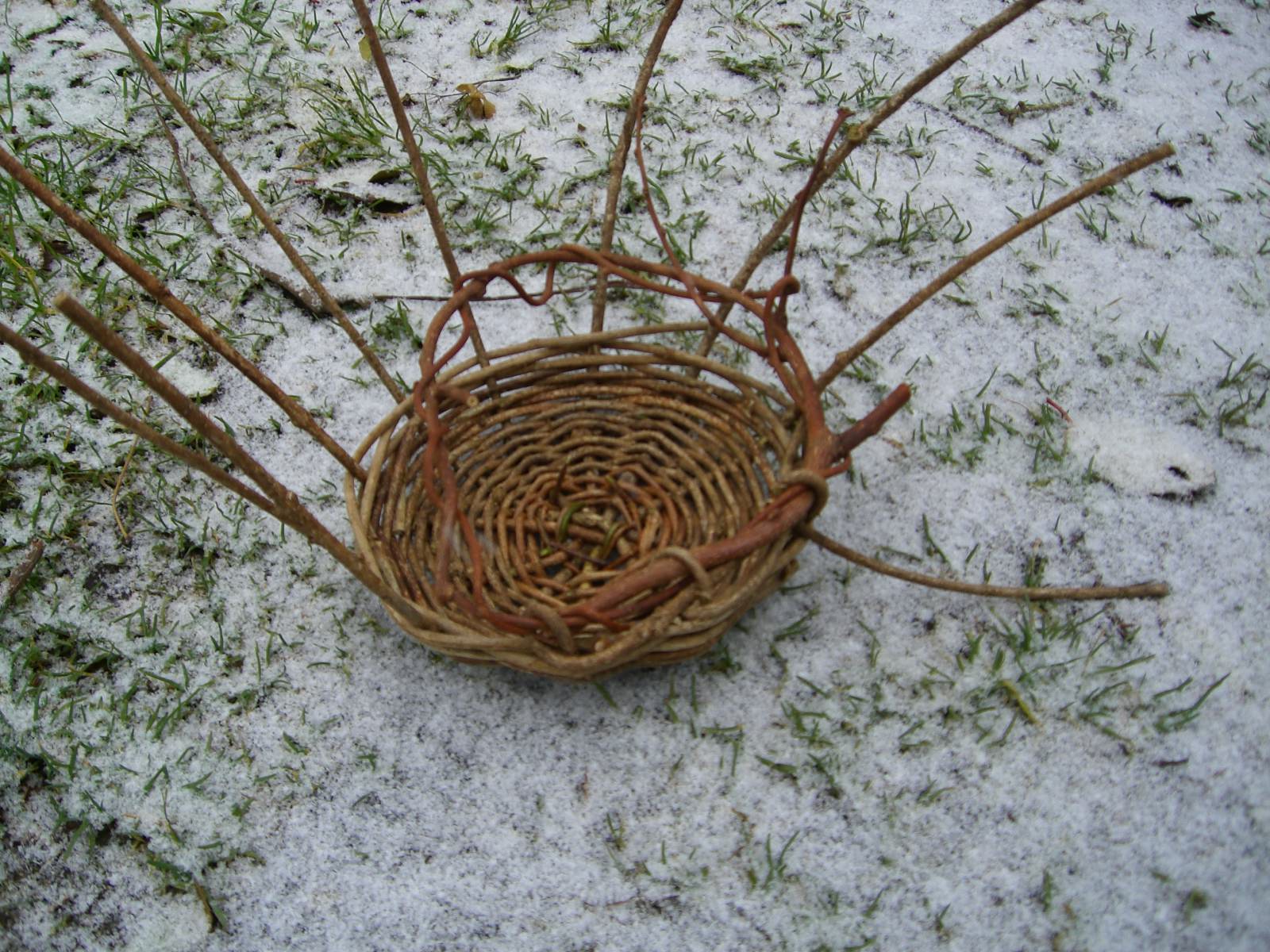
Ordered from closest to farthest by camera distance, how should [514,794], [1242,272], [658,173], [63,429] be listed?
[514,794] < [63,429] < [1242,272] < [658,173]

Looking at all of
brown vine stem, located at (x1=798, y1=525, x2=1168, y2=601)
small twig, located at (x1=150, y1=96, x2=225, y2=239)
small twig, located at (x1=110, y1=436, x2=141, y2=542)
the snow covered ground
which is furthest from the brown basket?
small twig, located at (x1=150, y1=96, x2=225, y2=239)

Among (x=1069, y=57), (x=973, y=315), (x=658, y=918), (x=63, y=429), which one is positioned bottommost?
(x=658, y=918)

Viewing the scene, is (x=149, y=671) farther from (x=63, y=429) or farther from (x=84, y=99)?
(x=84, y=99)

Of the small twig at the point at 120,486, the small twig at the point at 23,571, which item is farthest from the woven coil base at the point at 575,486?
the small twig at the point at 23,571

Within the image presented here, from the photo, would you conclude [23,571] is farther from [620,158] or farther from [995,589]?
[995,589]

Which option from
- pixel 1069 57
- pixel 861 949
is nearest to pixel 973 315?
pixel 1069 57

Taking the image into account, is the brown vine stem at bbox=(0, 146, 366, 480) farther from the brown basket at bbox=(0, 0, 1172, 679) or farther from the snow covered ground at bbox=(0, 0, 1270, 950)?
the snow covered ground at bbox=(0, 0, 1270, 950)

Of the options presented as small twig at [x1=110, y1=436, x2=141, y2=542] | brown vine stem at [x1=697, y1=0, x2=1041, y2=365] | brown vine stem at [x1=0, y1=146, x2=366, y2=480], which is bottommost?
small twig at [x1=110, y1=436, x2=141, y2=542]
